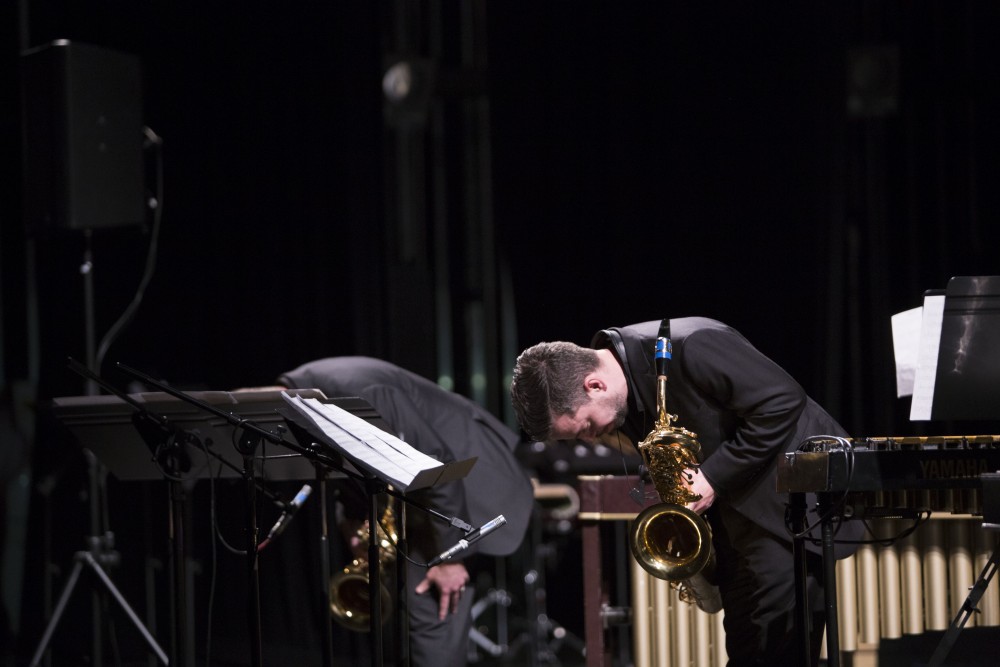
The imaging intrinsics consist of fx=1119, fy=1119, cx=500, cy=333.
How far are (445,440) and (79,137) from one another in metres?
2.23

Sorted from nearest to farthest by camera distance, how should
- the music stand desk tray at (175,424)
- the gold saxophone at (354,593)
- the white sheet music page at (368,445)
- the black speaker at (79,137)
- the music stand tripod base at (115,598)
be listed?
the white sheet music page at (368,445), the music stand desk tray at (175,424), the music stand tripod base at (115,598), the gold saxophone at (354,593), the black speaker at (79,137)

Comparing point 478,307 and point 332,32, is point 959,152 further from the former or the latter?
point 332,32

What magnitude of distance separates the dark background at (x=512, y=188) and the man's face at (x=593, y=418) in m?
1.83

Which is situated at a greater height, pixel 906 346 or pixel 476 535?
pixel 906 346

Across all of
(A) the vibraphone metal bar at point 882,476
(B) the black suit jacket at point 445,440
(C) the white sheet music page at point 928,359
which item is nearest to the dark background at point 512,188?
(B) the black suit jacket at point 445,440

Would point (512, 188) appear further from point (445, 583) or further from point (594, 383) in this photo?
point (594, 383)

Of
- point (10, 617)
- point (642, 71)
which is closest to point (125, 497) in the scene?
point (10, 617)

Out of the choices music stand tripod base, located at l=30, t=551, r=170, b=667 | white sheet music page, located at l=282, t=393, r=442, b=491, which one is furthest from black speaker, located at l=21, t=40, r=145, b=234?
white sheet music page, located at l=282, t=393, r=442, b=491

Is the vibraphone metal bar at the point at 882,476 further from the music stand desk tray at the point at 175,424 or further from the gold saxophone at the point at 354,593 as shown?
the gold saxophone at the point at 354,593

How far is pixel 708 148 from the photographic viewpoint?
17.2ft

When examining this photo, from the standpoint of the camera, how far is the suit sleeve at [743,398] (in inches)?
125

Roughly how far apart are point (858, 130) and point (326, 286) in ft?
9.40

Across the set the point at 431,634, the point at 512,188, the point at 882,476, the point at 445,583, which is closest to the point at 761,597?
the point at 882,476

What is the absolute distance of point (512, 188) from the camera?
6.01 metres
